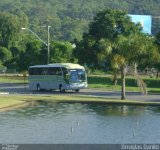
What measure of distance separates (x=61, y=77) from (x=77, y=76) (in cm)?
158

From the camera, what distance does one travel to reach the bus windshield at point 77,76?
57.7 metres

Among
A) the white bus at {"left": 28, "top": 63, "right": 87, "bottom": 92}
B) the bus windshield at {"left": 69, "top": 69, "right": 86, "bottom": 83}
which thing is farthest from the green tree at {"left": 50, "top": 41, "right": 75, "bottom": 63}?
the bus windshield at {"left": 69, "top": 69, "right": 86, "bottom": 83}

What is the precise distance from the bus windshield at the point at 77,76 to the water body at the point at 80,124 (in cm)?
1868

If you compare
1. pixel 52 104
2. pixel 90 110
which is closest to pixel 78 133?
pixel 90 110

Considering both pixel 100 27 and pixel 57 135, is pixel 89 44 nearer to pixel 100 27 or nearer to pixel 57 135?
pixel 100 27

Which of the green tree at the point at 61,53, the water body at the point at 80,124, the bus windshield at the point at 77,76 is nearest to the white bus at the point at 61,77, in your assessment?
the bus windshield at the point at 77,76

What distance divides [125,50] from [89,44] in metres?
34.3

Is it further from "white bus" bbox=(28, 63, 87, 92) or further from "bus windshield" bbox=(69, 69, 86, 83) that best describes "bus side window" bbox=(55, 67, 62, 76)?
"bus windshield" bbox=(69, 69, 86, 83)

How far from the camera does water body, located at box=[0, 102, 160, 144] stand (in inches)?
877

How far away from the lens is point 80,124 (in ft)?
90.9

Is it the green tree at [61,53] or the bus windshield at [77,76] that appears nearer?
the bus windshield at [77,76]

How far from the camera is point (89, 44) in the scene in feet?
252

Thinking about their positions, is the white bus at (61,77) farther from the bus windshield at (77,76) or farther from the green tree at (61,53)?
the green tree at (61,53)

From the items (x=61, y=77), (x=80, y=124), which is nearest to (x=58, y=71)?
(x=61, y=77)
